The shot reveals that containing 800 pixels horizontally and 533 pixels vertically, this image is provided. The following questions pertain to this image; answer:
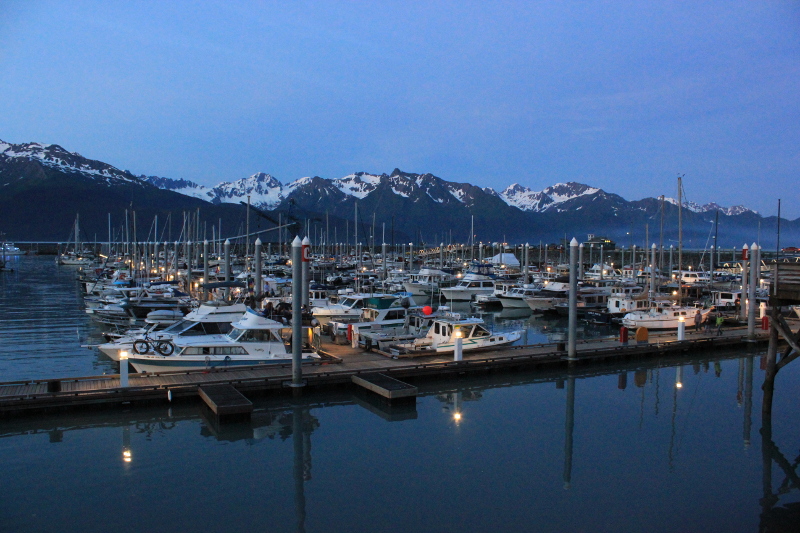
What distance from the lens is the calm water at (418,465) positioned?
12109 millimetres

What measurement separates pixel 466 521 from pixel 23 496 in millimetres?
9471

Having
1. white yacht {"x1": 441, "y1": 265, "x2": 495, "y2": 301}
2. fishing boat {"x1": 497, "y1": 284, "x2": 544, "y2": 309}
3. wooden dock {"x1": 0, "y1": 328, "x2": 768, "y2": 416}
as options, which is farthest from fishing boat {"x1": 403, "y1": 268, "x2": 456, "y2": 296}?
wooden dock {"x1": 0, "y1": 328, "x2": 768, "y2": 416}

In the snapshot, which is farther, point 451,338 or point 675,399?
point 451,338

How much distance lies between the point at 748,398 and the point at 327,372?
15.7m

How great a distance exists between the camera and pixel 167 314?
103 feet

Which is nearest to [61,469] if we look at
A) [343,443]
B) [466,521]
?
[343,443]

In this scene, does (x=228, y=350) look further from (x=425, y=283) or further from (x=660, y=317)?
(x=425, y=283)

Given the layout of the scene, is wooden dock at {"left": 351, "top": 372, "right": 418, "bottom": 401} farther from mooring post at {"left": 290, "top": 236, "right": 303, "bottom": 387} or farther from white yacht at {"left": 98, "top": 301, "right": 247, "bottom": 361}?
white yacht at {"left": 98, "top": 301, "right": 247, "bottom": 361}

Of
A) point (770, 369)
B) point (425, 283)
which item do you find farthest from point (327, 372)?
point (425, 283)

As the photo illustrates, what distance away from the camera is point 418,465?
14867 mm

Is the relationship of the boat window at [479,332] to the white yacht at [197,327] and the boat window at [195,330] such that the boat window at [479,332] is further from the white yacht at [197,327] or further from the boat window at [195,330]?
the boat window at [195,330]

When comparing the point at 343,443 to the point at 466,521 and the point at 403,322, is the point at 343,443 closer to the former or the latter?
the point at 466,521

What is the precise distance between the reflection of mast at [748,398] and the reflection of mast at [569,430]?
4.87 m

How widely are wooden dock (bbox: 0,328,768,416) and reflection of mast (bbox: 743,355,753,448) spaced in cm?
266
